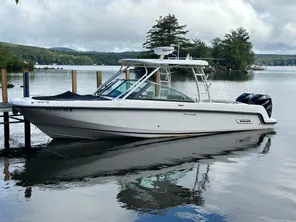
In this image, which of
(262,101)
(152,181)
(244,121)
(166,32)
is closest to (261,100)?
(262,101)

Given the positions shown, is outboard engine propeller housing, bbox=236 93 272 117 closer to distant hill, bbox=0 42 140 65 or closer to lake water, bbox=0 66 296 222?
lake water, bbox=0 66 296 222

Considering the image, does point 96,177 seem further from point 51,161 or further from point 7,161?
point 7,161

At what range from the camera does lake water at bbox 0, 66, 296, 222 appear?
6461mm

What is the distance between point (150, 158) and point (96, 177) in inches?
82.7

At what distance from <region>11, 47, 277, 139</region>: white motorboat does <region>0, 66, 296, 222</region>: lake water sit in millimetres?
437

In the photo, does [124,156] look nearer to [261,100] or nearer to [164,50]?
[164,50]

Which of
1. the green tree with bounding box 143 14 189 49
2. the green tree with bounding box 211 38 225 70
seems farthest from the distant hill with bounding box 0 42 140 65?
the green tree with bounding box 143 14 189 49

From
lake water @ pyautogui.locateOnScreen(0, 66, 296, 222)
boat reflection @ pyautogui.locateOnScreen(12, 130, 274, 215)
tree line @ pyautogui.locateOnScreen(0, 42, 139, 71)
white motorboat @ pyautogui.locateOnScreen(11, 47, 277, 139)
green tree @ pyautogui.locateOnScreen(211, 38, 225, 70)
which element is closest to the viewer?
lake water @ pyautogui.locateOnScreen(0, 66, 296, 222)

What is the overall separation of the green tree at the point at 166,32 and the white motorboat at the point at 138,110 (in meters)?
53.7

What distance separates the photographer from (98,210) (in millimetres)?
6508

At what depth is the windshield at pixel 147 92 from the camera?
11523 millimetres

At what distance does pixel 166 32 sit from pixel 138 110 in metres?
58.3

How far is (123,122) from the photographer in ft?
37.5

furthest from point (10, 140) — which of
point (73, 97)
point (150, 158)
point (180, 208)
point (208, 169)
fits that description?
point (180, 208)
